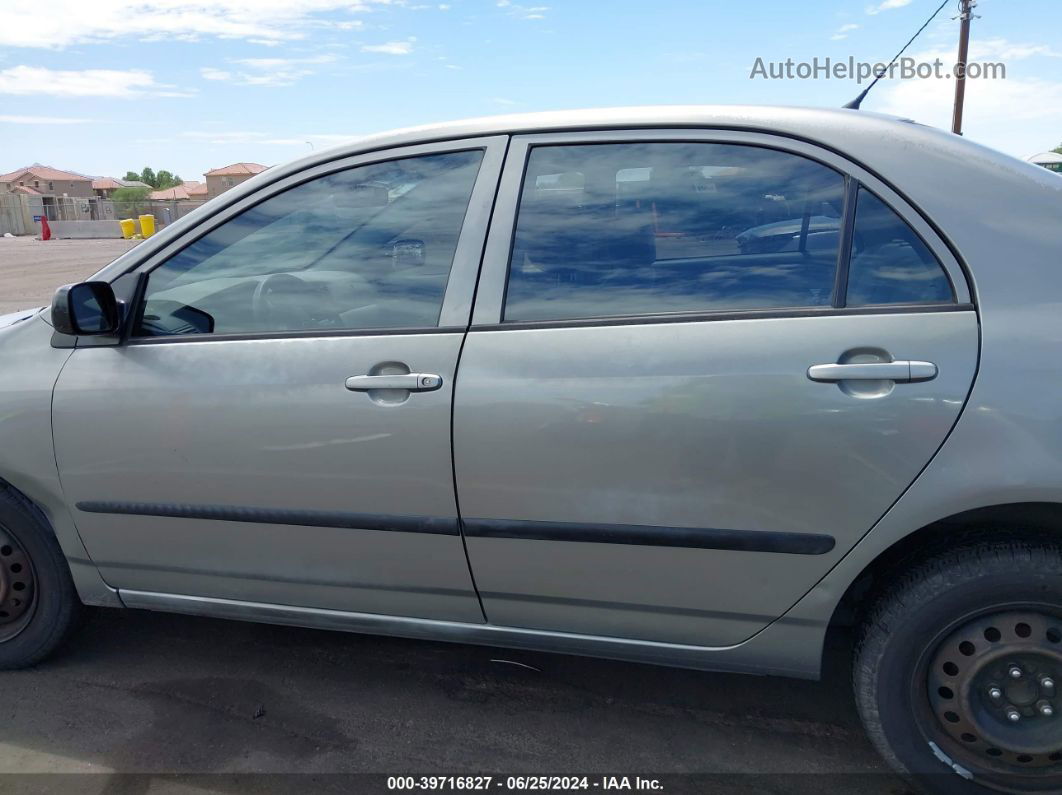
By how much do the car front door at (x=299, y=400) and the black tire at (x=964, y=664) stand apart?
1103 millimetres

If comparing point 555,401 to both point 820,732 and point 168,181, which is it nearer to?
point 820,732

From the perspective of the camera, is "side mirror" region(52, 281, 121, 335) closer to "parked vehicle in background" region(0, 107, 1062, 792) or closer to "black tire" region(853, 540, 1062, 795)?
"parked vehicle in background" region(0, 107, 1062, 792)

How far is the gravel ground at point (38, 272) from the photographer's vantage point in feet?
39.4

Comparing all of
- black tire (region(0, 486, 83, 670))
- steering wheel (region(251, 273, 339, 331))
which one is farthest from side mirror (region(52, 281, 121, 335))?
black tire (region(0, 486, 83, 670))

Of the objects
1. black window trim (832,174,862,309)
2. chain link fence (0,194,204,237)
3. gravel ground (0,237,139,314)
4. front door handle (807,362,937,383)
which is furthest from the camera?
chain link fence (0,194,204,237)

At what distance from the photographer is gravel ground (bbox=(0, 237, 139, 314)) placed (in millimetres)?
12008

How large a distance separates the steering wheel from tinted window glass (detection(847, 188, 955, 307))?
4.64 ft

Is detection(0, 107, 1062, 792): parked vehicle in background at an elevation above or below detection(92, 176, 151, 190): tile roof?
below

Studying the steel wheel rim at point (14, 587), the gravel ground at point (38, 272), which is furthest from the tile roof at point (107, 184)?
the steel wheel rim at point (14, 587)

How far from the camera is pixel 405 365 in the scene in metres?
2.22

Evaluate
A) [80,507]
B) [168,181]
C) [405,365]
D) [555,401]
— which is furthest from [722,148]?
[168,181]

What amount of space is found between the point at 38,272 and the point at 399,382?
1805 cm

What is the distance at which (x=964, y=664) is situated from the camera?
2.03 m

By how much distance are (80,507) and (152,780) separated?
2.74ft
